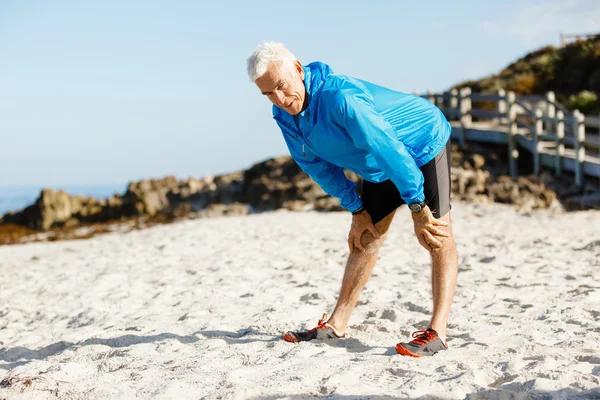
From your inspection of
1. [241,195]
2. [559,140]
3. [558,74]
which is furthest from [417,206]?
[558,74]

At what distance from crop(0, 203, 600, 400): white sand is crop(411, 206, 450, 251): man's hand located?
0.65 metres

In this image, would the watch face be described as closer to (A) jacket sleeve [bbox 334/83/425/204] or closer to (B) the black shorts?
(A) jacket sleeve [bbox 334/83/425/204]

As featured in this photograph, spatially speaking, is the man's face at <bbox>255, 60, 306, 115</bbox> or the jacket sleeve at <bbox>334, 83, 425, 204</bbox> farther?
the man's face at <bbox>255, 60, 306, 115</bbox>

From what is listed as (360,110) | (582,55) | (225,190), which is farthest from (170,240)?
(582,55)

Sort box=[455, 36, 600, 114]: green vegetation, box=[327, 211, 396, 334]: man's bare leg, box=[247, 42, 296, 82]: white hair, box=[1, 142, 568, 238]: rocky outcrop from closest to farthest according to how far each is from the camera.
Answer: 1. box=[247, 42, 296, 82]: white hair
2. box=[327, 211, 396, 334]: man's bare leg
3. box=[1, 142, 568, 238]: rocky outcrop
4. box=[455, 36, 600, 114]: green vegetation

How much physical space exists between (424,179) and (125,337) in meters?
2.51

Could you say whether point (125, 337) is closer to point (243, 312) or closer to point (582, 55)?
point (243, 312)

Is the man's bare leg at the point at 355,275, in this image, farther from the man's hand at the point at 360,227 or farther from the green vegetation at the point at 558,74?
the green vegetation at the point at 558,74

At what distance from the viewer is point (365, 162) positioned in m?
3.73

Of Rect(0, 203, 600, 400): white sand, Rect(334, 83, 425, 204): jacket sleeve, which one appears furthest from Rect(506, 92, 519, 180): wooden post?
Rect(334, 83, 425, 204): jacket sleeve

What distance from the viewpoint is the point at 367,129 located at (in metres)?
3.36

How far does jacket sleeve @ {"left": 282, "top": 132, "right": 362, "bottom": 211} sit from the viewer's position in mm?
4109

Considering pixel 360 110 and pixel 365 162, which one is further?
pixel 365 162

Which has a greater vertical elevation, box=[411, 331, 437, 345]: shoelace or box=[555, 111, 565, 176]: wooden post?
box=[555, 111, 565, 176]: wooden post
